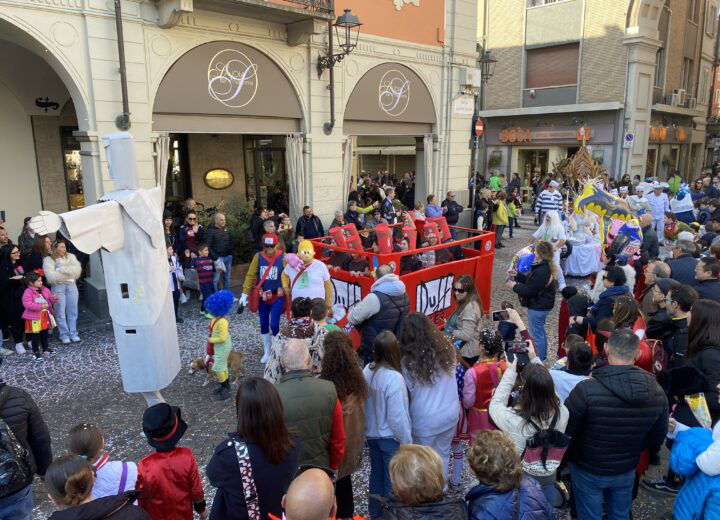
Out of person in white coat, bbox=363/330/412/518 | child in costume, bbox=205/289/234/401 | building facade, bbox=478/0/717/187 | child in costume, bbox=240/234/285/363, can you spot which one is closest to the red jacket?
person in white coat, bbox=363/330/412/518

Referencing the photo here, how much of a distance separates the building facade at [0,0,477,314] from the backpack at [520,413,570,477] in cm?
745

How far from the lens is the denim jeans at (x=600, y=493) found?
3.12 meters

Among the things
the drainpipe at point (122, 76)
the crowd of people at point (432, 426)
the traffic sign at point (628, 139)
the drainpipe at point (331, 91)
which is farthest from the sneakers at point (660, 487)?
the traffic sign at point (628, 139)

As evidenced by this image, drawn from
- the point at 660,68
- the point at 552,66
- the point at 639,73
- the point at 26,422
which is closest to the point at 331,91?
the point at 26,422

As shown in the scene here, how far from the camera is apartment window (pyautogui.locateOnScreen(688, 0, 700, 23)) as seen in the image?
25.6 m

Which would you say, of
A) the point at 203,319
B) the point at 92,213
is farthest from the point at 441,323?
the point at 92,213

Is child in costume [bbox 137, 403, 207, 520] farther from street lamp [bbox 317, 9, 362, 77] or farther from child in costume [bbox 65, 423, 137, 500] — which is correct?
street lamp [bbox 317, 9, 362, 77]

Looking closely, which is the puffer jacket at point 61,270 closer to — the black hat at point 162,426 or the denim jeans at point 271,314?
the denim jeans at point 271,314

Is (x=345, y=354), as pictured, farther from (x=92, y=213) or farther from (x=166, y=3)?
Answer: (x=166, y=3)

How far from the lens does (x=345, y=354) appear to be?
3213mm

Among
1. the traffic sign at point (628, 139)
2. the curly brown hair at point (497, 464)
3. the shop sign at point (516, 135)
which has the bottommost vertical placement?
the curly brown hair at point (497, 464)

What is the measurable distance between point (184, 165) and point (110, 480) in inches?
478

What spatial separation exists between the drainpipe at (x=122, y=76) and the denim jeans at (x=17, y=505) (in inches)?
257

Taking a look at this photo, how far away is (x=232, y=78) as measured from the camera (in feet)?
31.7
